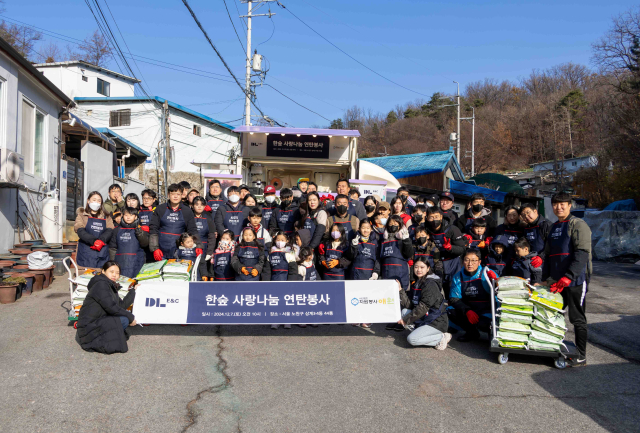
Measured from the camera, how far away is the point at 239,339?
6488 mm

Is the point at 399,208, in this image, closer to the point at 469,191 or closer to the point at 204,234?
the point at 204,234

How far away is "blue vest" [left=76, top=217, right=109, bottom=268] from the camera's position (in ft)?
24.3

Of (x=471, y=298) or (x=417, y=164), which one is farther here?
(x=417, y=164)

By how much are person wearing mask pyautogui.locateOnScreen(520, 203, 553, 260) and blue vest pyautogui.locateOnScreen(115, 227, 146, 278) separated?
590cm

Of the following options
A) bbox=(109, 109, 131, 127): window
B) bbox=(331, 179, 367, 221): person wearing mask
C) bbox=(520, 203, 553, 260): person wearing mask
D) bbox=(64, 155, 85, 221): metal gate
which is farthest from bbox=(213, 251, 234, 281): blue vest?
bbox=(109, 109, 131, 127): window

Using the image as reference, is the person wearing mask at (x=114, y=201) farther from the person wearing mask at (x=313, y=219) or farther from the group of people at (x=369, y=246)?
the person wearing mask at (x=313, y=219)

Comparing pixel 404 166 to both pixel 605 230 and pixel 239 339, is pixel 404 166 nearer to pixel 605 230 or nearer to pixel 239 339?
pixel 605 230

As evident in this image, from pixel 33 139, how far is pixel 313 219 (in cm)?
949

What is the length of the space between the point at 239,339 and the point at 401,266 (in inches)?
102

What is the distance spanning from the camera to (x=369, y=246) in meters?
7.21

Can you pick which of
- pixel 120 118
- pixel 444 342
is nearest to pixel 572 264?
pixel 444 342

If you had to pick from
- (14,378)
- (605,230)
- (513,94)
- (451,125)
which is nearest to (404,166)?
(605,230)

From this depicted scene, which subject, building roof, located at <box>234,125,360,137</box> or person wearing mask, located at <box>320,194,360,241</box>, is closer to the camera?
person wearing mask, located at <box>320,194,360,241</box>

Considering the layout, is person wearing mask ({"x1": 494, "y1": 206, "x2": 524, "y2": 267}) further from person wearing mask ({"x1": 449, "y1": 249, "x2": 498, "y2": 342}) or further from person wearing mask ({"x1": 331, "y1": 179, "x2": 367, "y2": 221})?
person wearing mask ({"x1": 331, "y1": 179, "x2": 367, "y2": 221})
